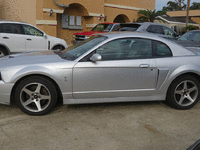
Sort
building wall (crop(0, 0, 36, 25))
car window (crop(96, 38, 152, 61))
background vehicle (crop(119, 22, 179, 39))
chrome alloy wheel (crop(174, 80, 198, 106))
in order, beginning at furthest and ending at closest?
1. building wall (crop(0, 0, 36, 25))
2. background vehicle (crop(119, 22, 179, 39))
3. chrome alloy wheel (crop(174, 80, 198, 106))
4. car window (crop(96, 38, 152, 61))

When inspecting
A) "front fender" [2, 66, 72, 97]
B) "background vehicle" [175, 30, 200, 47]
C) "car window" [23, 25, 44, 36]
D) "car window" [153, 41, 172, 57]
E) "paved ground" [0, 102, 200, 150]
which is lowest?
"paved ground" [0, 102, 200, 150]

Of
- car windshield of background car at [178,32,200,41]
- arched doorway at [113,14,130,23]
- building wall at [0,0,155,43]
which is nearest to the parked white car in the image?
car windshield of background car at [178,32,200,41]

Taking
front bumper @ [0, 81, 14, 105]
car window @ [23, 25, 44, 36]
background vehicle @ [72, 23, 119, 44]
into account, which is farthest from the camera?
background vehicle @ [72, 23, 119, 44]

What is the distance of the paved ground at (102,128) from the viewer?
3248 mm

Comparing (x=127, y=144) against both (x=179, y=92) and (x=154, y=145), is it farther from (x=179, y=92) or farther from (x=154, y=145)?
(x=179, y=92)

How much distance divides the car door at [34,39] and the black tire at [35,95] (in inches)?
252

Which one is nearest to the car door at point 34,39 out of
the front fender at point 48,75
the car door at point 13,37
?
the car door at point 13,37

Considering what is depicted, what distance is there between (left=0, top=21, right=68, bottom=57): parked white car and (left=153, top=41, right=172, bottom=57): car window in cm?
676

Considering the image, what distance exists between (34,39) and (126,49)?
6621 millimetres

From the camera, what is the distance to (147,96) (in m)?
4.53

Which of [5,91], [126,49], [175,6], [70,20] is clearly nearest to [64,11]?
[70,20]

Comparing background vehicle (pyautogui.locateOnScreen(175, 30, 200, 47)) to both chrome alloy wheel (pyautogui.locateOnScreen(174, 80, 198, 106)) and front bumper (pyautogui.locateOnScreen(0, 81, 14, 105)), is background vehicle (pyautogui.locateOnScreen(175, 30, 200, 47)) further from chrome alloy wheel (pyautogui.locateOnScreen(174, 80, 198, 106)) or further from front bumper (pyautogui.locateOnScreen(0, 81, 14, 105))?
front bumper (pyautogui.locateOnScreen(0, 81, 14, 105))

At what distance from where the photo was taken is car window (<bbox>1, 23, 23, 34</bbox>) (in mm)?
9477

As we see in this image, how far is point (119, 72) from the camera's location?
4.26 m
